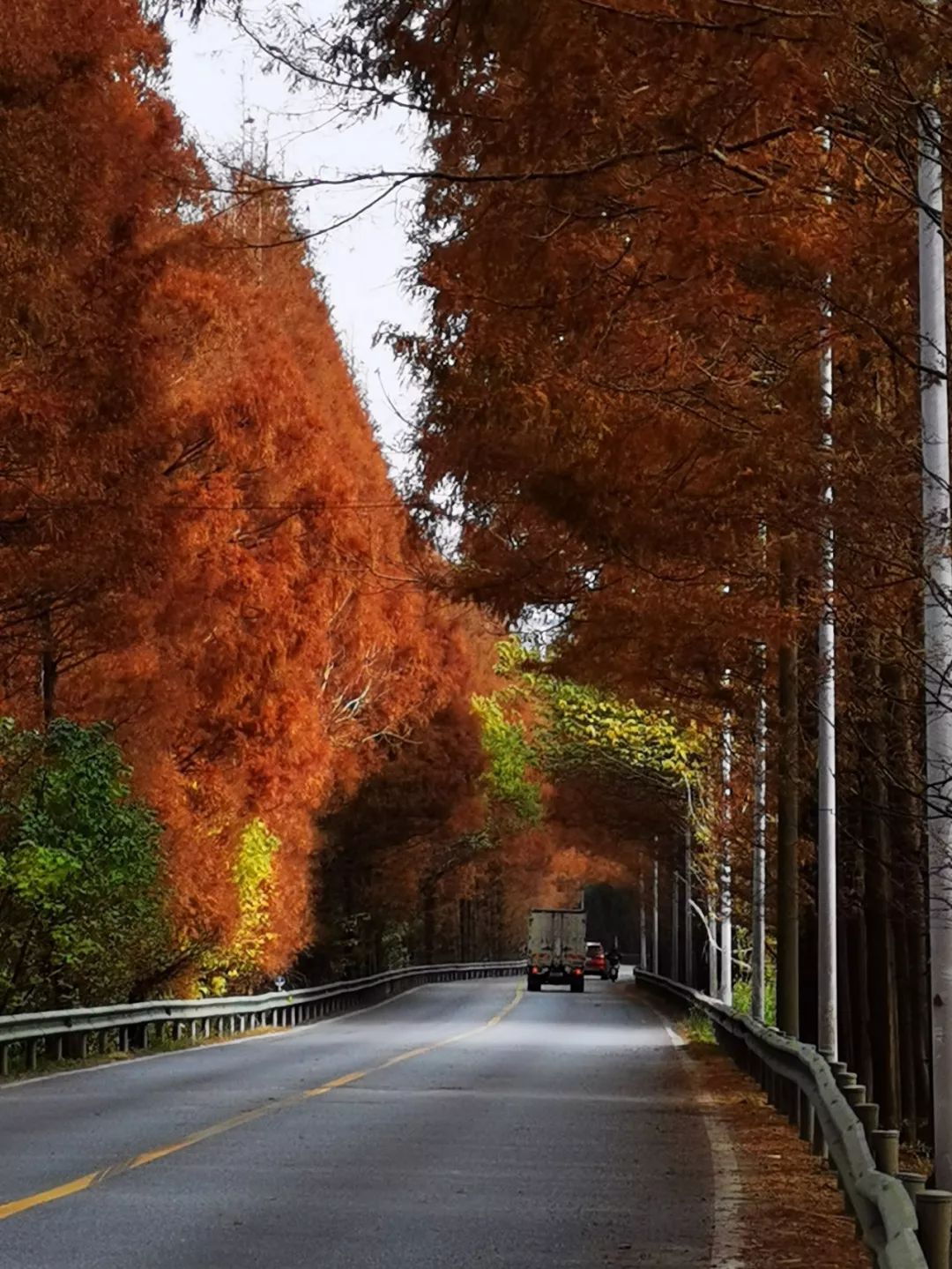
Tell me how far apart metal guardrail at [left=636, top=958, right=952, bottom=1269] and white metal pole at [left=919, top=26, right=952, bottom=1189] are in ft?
1.75

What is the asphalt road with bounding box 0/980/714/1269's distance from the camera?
10.9 m

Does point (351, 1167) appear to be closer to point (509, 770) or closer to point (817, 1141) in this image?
point (817, 1141)

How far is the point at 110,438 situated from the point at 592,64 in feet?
49.9

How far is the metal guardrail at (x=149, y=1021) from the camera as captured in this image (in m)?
25.4

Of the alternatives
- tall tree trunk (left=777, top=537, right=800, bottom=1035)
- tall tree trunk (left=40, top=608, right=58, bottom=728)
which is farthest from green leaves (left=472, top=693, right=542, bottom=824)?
tall tree trunk (left=777, top=537, right=800, bottom=1035)

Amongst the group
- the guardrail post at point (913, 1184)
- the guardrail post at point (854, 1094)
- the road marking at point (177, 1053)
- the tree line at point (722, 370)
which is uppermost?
the tree line at point (722, 370)

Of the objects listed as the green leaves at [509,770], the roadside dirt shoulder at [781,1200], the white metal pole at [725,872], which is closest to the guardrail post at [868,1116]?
the roadside dirt shoulder at [781,1200]

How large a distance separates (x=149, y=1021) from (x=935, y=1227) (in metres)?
24.0

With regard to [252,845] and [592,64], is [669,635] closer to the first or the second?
[592,64]

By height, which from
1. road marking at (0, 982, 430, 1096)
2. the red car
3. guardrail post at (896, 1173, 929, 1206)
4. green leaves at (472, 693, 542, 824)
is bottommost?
road marking at (0, 982, 430, 1096)

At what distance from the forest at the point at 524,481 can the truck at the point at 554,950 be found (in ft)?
79.8

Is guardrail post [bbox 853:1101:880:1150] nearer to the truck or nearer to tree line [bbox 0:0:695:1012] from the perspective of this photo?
tree line [bbox 0:0:695:1012]

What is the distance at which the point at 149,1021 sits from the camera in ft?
102

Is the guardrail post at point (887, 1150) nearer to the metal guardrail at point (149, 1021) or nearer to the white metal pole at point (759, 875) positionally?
the metal guardrail at point (149, 1021)
